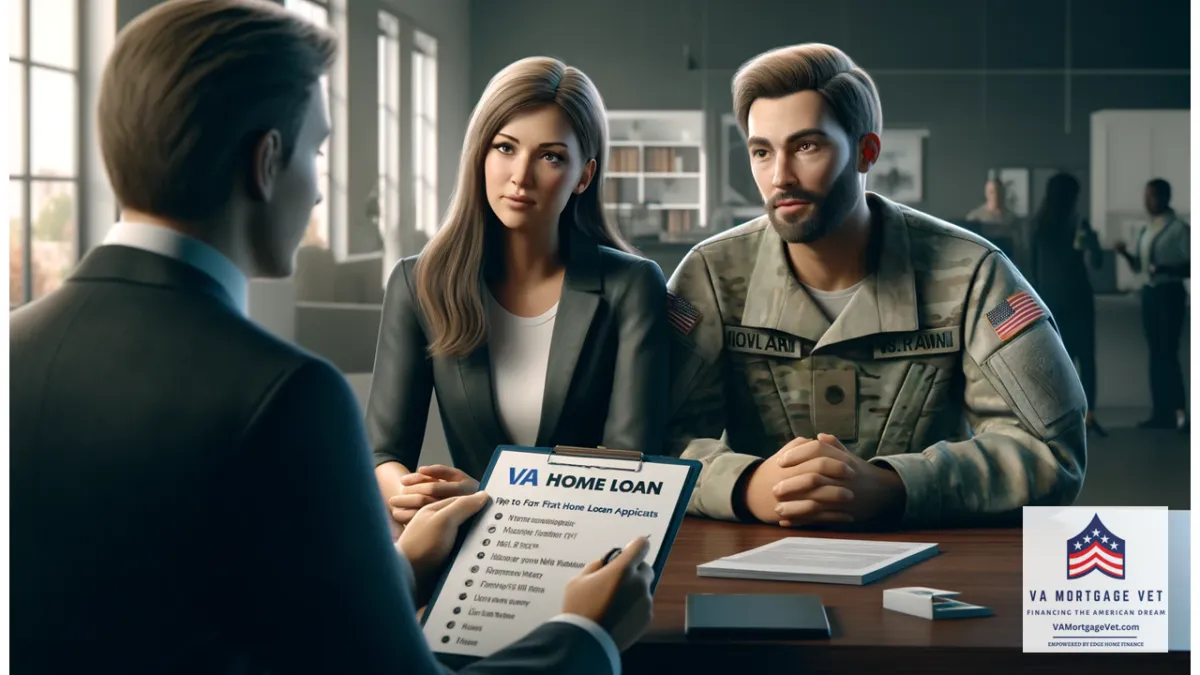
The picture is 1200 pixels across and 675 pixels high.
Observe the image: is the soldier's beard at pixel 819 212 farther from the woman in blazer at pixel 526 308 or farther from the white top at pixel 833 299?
the woman in blazer at pixel 526 308

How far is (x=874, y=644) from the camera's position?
111 cm

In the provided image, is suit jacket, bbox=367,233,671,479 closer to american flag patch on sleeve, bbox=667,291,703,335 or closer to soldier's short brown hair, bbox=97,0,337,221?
american flag patch on sleeve, bbox=667,291,703,335

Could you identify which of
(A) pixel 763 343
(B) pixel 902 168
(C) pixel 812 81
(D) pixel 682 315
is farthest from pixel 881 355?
(B) pixel 902 168

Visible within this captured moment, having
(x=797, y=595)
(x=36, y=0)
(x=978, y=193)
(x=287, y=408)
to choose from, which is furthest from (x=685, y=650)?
(x=978, y=193)

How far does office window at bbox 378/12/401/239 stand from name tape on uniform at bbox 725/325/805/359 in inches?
150

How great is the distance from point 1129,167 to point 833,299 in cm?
379

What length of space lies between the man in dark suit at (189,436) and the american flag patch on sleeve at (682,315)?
3.60ft

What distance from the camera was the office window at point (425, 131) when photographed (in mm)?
5266

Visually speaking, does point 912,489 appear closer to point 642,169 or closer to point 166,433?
point 166,433

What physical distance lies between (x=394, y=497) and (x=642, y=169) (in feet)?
10.8

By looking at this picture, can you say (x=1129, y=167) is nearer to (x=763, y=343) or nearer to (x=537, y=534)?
(x=763, y=343)

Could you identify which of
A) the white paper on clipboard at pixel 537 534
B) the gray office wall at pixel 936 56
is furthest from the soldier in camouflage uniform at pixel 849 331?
the gray office wall at pixel 936 56

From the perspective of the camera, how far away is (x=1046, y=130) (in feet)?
17.0

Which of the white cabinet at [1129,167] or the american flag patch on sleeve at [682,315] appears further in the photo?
the white cabinet at [1129,167]
